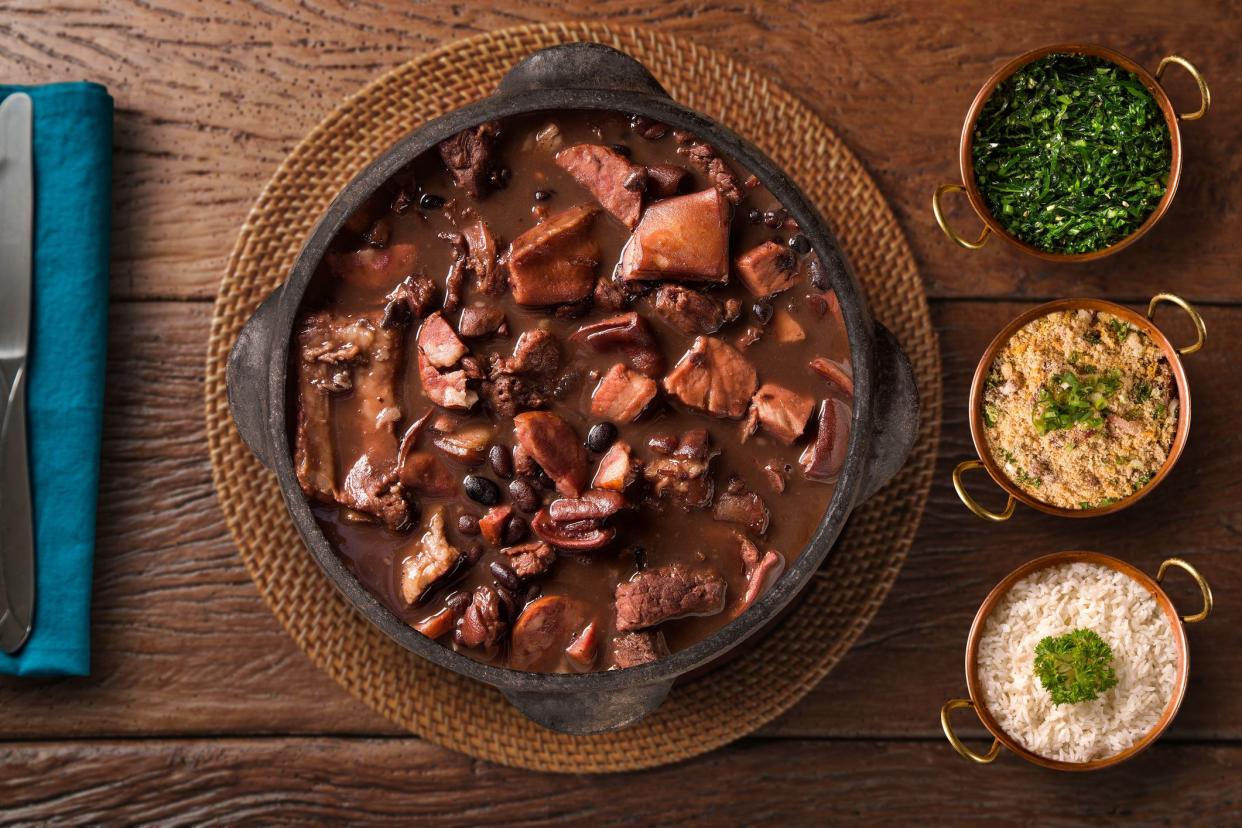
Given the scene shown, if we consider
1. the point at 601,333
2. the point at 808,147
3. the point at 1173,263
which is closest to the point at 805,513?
the point at 601,333

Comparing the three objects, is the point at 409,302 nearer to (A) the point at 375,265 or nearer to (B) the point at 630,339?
(A) the point at 375,265

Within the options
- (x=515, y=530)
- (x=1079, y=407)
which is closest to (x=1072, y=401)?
(x=1079, y=407)

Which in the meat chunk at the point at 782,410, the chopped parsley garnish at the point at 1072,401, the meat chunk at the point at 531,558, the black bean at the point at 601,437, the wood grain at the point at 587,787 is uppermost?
the meat chunk at the point at 782,410

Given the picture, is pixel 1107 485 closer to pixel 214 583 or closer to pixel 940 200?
pixel 940 200

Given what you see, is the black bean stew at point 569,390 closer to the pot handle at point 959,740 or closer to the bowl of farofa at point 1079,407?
the bowl of farofa at point 1079,407

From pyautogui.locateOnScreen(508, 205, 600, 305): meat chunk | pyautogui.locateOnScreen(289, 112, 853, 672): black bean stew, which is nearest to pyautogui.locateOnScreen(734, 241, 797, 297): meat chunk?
pyautogui.locateOnScreen(289, 112, 853, 672): black bean stew

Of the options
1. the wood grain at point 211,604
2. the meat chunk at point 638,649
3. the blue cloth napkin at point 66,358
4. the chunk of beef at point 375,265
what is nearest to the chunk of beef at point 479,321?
the chunk of beef at point 375,265
